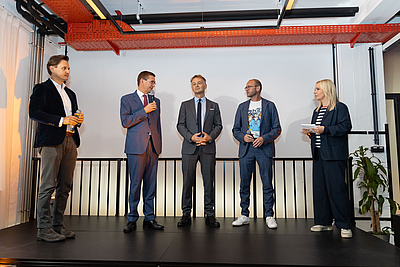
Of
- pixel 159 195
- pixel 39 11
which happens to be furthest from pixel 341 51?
pixel 39 11

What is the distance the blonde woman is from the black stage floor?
0.19m

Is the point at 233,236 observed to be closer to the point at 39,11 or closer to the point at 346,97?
the point at 346,97

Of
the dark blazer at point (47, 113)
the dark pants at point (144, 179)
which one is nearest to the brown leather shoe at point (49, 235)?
the dark pants at point (144, 179)

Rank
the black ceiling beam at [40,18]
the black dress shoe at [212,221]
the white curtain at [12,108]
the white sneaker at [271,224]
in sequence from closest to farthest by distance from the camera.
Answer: the white sneaker at [271,224]
the black dress shoe at [212,221]
the white curtain at [12,108]
the black ceiling beam at [40,18]

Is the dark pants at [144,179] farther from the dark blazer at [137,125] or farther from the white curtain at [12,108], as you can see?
the white curtain at [12,108]

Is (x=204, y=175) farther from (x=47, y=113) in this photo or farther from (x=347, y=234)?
(x=47, y=113)

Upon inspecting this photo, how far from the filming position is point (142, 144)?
3.14m

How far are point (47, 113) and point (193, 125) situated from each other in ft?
5.38

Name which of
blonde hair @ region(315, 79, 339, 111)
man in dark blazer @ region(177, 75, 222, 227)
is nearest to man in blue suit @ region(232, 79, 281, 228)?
man in dark blazer @ region(177, 75, 222, 227)

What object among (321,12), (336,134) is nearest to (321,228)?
(336,134)

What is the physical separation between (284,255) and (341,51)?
3.68 m

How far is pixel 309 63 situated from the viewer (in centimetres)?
470

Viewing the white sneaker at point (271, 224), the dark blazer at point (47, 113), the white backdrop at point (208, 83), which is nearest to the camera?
the dark blazer at point (47, 113)

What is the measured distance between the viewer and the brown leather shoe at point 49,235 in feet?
8.59
